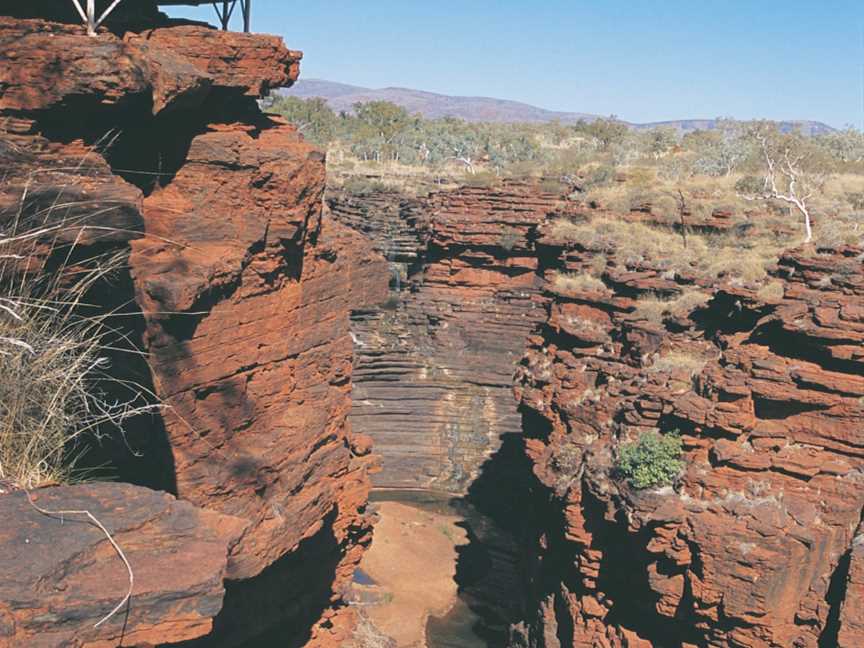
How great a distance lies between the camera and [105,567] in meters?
3.79

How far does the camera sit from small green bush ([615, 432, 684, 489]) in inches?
440

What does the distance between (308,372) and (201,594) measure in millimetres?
5584

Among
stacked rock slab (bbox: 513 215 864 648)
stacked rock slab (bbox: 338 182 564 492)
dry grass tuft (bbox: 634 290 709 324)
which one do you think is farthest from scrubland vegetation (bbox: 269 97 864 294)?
stacked rock slab (bbox: 338 182 564 492)

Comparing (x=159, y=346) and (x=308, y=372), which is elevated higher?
(x=159, y=346)

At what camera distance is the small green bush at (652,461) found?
11172mm

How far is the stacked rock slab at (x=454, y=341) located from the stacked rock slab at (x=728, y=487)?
11.0 meters

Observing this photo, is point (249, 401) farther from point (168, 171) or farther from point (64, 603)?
point (64, 603)

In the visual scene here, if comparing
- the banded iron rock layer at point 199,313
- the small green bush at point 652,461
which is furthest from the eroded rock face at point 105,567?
the small green bush at point 652,461

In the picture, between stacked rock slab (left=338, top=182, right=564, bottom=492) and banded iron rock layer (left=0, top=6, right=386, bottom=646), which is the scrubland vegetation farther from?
banded iron rock layer (left=0, top=6, right=386, bottom=646)

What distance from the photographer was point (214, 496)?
24.8 feet

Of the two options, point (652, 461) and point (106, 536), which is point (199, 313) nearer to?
point (106, 536)

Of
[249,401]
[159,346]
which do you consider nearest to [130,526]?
[159,346]

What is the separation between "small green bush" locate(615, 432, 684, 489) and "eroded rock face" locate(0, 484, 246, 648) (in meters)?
7.94

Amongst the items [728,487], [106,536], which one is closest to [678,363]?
[728,487]
